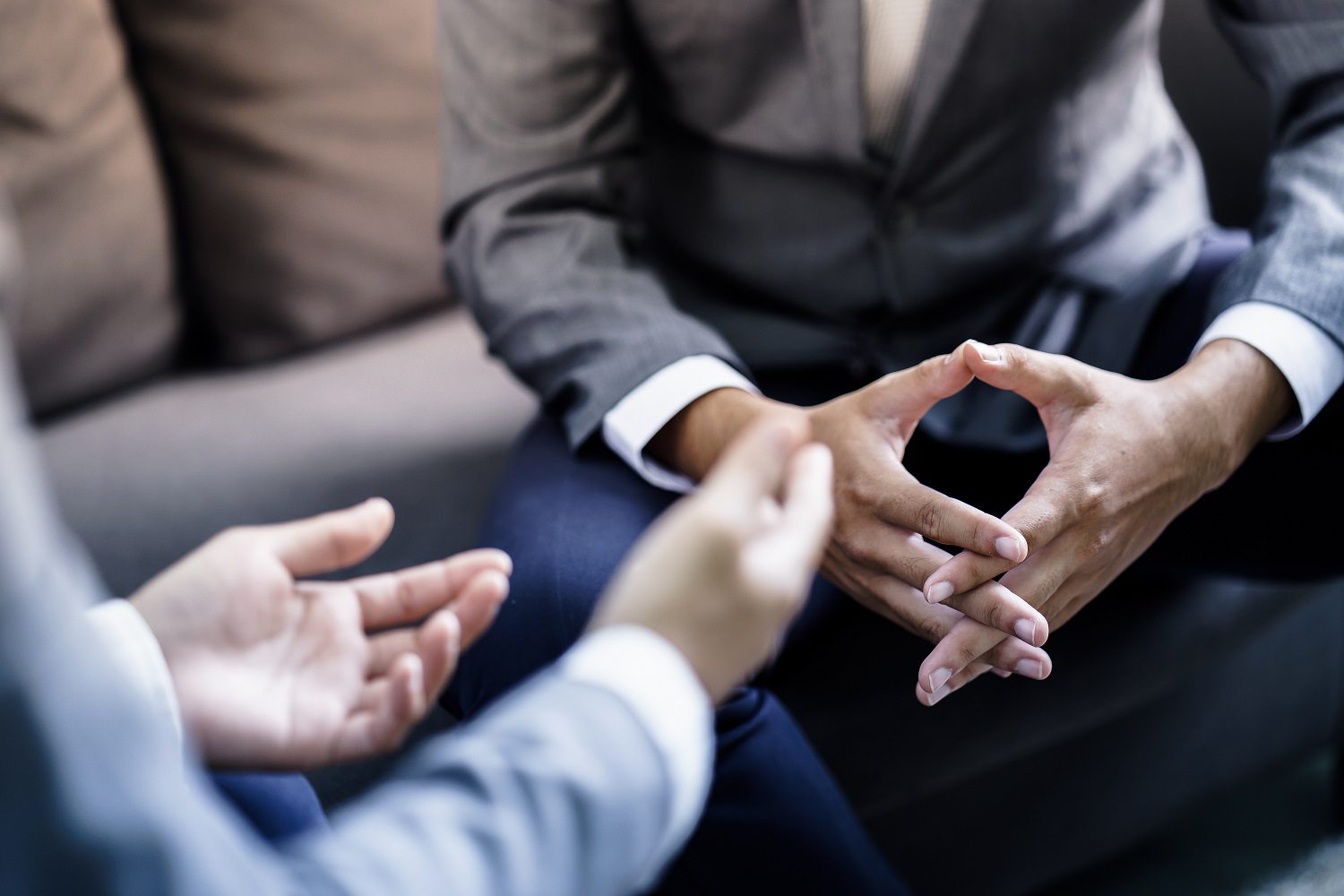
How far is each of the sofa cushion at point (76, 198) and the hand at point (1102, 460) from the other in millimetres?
801

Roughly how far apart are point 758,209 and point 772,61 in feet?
0.36

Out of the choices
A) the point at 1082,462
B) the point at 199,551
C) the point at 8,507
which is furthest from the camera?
the point at 1082,462

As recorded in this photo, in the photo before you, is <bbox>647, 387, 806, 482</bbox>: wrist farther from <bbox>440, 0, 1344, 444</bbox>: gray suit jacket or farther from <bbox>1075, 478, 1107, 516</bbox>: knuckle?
<bbox>1075, 478, 1107, 516</bbox>: knuckle

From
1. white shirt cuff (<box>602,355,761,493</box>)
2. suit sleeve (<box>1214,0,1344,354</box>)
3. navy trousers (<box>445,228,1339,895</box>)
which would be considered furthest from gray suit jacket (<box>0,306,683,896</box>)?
suit sleeve (<box>1214,0,1344,354</box>)

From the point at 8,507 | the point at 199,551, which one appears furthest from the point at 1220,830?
the point at 8,507

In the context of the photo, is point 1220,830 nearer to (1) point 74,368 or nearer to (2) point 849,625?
(2) point 849,625

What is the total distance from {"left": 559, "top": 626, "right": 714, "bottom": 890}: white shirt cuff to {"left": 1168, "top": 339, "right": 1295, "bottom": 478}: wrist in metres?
0.44

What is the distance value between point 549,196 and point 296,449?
0.33 m

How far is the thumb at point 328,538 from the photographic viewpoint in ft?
1.71

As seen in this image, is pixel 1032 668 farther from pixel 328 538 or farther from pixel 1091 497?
pixel 328 538

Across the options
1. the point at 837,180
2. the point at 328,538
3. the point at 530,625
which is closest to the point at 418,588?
the point at 328,538

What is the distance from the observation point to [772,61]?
0.83m

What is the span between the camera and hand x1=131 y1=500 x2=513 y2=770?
1.59 feet

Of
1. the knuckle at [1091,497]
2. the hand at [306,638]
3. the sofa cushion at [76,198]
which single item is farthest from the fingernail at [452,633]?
the sofa cushion at [76,198]
